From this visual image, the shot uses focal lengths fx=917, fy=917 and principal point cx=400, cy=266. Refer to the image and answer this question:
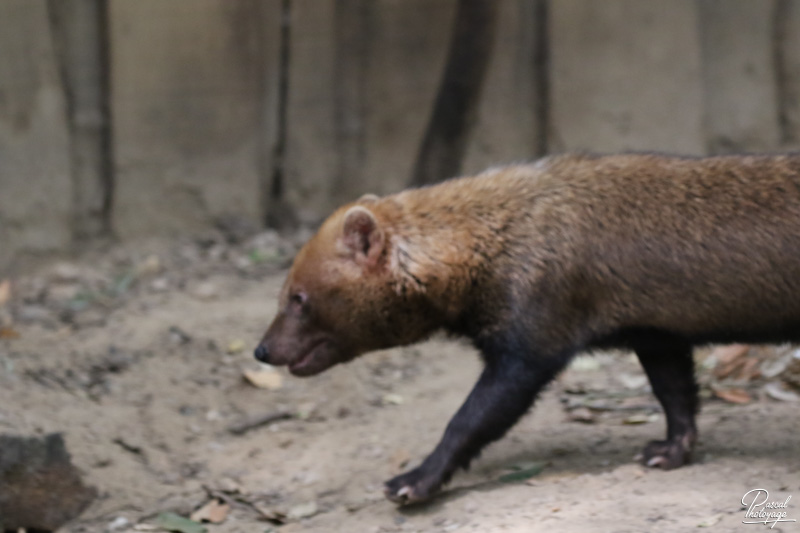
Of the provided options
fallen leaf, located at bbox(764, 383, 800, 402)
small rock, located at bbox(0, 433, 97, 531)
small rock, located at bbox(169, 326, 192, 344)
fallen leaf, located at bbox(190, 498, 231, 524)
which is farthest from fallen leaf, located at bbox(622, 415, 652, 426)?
small rock, located at bbox(169, 326, 192, 344)

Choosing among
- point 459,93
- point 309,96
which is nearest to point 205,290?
point 309,96

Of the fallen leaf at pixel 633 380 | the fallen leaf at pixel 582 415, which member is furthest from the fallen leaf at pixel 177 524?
the fallen leaf at pixel 633 380

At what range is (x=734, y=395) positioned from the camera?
4.63 meters

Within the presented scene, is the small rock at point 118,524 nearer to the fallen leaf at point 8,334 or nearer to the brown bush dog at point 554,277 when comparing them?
the brown bush dog at point 554,277

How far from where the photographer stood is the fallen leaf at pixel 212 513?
4.05 m

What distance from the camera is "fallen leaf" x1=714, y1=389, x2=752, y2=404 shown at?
180 inches

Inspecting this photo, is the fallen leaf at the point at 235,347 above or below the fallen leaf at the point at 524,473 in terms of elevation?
below

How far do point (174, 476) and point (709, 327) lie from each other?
2605 mm

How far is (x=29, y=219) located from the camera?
734cm

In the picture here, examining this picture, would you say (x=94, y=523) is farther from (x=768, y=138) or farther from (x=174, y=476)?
(x=768, y=138)

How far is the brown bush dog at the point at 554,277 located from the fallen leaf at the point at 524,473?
0.86 ft

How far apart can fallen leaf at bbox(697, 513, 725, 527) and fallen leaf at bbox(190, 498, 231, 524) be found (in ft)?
6.79

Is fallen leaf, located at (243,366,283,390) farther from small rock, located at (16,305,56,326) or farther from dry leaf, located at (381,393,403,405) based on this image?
small rock, located at (16,305,56,326)

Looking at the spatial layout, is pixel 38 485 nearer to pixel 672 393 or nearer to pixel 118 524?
pixel 118 524
